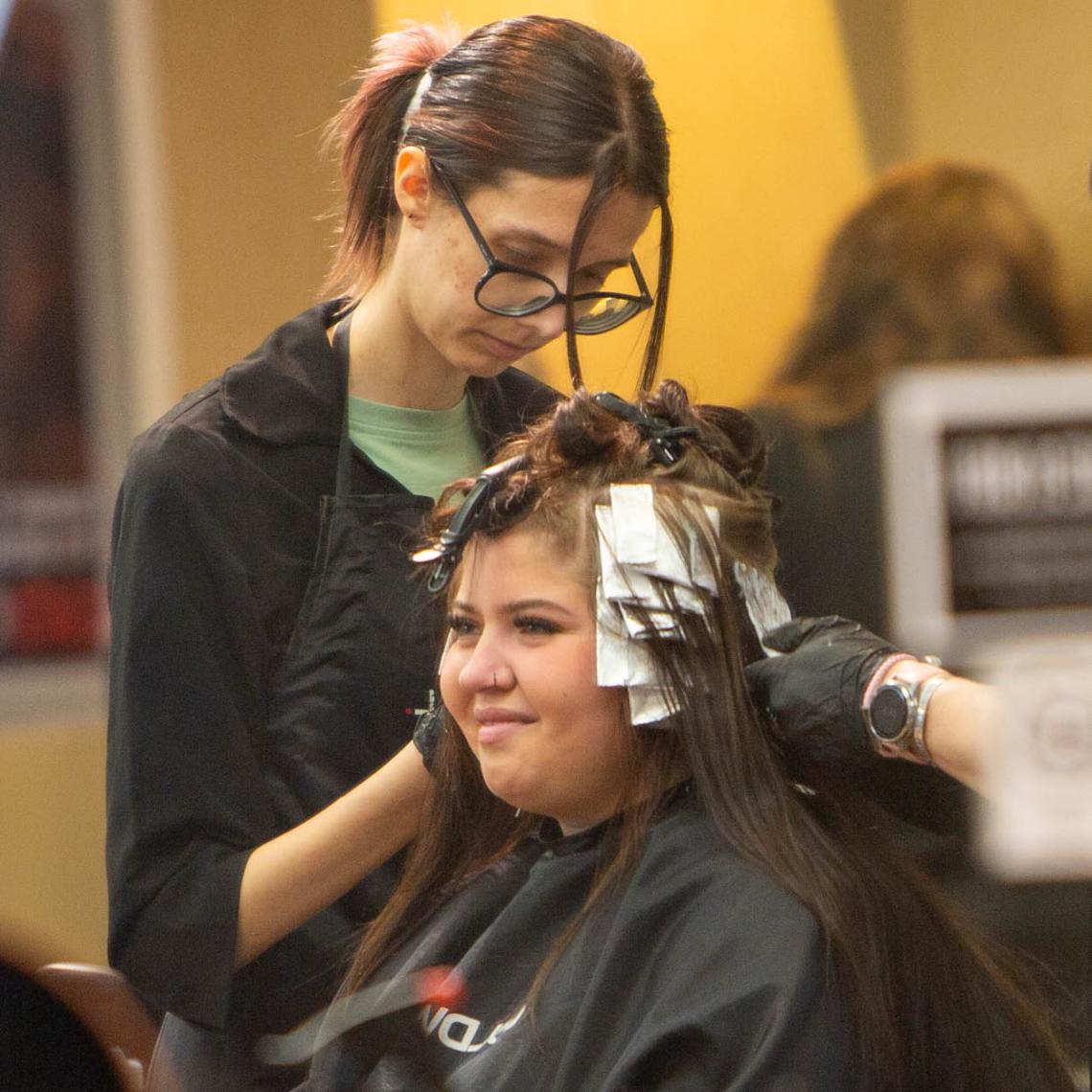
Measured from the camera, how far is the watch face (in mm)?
1239

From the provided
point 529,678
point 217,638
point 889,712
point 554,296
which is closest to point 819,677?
point 889,712

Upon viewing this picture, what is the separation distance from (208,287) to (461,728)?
Result: 1.41 ft

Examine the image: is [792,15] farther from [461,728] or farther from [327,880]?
[327,880]

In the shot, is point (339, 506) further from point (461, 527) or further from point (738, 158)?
point (738, 158)

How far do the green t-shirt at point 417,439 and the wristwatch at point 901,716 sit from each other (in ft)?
1.43

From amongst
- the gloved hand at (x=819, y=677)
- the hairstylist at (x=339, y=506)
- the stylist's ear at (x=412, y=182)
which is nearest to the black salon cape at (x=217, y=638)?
the hairstylist at (x=339, y=506)

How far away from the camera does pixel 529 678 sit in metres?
1.44

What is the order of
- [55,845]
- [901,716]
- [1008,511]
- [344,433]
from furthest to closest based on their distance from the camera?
[344,433] → [55,845] → [901,716] → [1008,511]

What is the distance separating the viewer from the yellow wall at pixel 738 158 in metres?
1.18

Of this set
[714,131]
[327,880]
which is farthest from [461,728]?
[714,131]

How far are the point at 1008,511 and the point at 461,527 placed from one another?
1.72ft

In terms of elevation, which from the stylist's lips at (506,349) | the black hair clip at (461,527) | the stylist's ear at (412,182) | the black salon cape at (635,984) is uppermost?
the stylist's ear at (412,182)

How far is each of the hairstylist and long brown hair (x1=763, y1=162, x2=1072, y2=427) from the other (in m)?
0.20

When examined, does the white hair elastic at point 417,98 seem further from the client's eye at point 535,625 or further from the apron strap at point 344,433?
the client's eye at point 535,625
